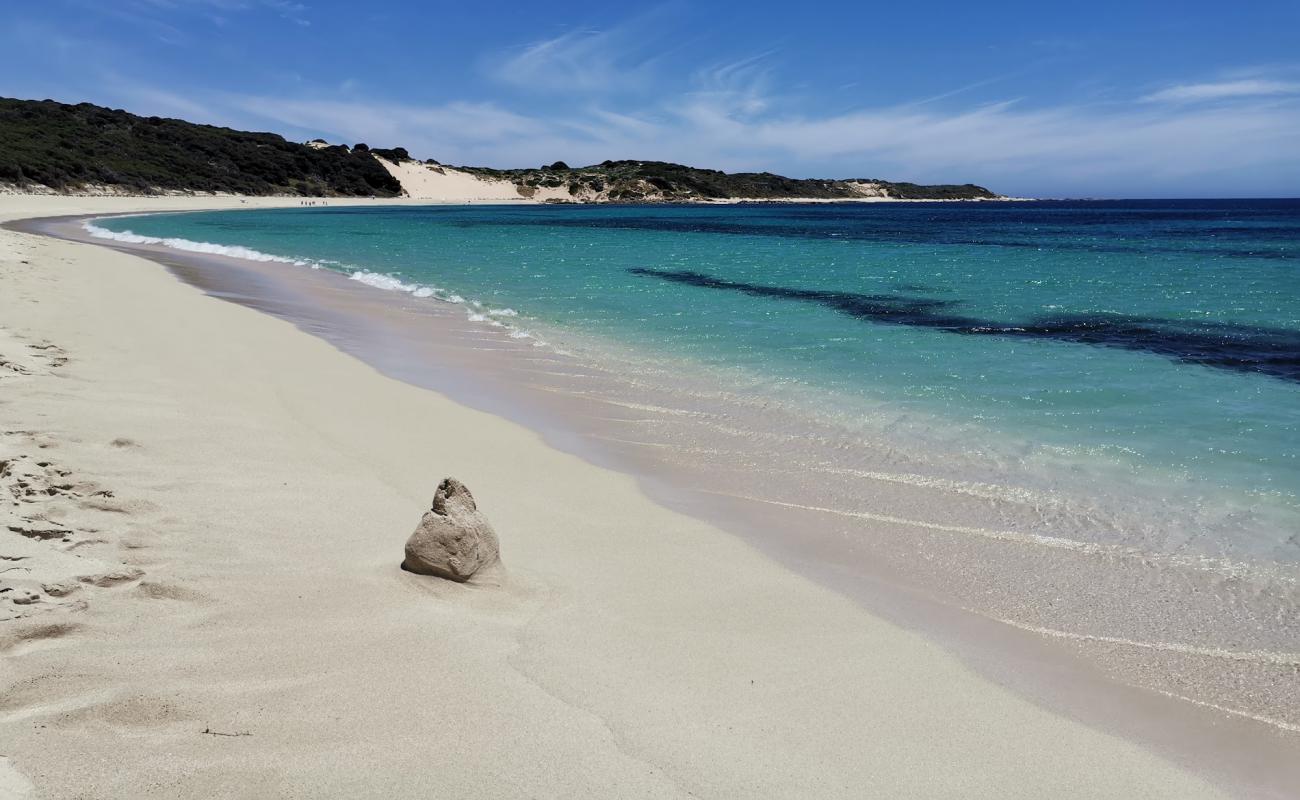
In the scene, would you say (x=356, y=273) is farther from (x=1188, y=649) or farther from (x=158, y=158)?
(x=158, y=158)

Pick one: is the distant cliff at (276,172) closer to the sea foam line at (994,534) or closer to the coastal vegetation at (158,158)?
the coastal vegetation at (158,158)

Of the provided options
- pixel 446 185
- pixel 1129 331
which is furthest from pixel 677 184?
pixel 1129 331

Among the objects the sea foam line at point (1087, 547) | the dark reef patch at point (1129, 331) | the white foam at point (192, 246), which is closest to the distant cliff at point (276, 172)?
the white foam at point (192, 246)

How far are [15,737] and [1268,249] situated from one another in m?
44.1

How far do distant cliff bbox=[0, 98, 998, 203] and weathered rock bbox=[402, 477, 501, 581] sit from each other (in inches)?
2970

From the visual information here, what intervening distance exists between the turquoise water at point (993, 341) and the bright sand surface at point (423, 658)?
10.5 ft

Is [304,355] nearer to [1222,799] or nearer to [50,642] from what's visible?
[50,642]

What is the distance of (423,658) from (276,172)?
378ft

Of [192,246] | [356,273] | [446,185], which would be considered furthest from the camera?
[446,185]

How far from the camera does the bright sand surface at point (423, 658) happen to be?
2.64 metres

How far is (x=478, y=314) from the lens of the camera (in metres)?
15.3

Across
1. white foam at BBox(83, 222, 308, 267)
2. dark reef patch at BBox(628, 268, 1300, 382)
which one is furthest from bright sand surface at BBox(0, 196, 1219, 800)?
Result: white foam at BBox(83, 222, 308, 267)

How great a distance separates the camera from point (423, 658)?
3.28 meters

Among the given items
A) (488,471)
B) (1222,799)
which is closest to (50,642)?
(488,471)
